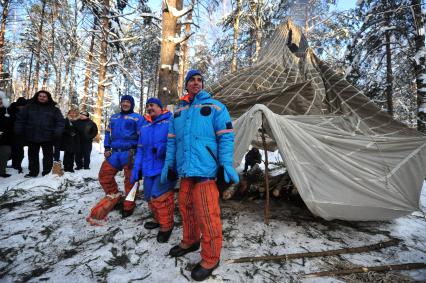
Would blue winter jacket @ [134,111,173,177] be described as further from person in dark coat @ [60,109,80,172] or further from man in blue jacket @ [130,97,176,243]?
person in dark coat @ [60,109,80,172]

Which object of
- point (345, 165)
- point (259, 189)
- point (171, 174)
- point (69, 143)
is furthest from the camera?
point (69, 143)

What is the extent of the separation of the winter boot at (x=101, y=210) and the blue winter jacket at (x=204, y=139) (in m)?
1.66

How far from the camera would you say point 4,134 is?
510 centimetres

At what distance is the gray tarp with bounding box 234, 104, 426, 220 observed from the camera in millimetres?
3242

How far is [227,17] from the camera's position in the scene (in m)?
13.5

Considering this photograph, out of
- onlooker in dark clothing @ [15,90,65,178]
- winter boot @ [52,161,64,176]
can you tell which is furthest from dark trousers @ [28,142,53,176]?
winter boot @ [52,161,64,176]

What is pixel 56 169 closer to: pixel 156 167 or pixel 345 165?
pixel 156 167

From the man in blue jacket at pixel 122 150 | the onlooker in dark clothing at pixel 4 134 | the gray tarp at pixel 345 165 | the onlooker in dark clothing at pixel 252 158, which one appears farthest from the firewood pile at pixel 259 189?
the onlooker in dark clothing at pixel 4 134

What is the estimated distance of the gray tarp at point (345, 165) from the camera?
324 cm

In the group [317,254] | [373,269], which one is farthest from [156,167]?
[373,269]

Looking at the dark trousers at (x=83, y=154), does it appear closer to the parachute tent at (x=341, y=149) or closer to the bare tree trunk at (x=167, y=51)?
the bare tree trunk at (x=167, y=51)

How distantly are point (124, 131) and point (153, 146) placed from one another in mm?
819

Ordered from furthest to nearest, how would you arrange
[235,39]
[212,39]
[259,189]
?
[212,39] → [235,39] → [259,189]

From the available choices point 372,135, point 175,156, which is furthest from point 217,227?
point 372,135
